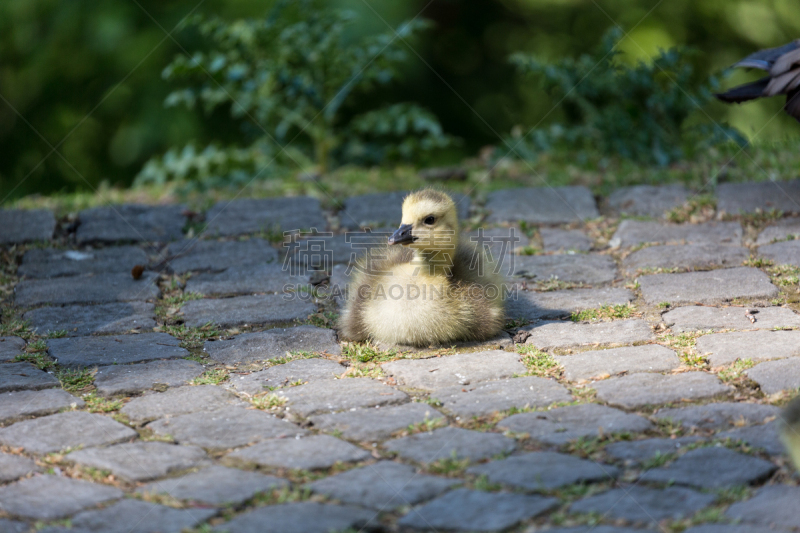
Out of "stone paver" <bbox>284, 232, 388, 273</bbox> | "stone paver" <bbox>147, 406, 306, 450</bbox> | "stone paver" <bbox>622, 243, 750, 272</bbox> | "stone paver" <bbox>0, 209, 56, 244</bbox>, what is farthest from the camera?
"stone paver" <bbox>0, 209, 56, 244</bbox>

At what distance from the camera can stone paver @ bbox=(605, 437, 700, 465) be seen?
9.36 ft

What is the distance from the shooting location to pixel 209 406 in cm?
348

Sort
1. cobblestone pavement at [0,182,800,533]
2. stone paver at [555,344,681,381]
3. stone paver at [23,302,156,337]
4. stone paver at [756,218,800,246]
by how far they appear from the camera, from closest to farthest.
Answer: cobblestone pavement at [0,182,800,533] < stone paver at [555,344,681,381] < stone paver at [23,302,156,337] < stone paver at [756,218,800,246]

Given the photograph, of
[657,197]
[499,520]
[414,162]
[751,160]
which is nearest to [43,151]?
[414,162]

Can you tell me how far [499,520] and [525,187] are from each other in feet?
15.3

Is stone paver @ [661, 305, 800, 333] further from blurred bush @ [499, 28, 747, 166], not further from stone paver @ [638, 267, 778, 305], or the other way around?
blurred bush @ [499, 28, 747, 166]

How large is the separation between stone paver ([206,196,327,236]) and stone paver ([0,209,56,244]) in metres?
1.20

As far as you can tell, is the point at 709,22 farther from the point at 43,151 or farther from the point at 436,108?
the point at 43,151

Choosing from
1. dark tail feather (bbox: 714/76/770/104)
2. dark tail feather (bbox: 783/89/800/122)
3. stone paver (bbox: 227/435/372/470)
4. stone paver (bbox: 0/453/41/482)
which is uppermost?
dark tail feather (bbox: 714/76/770/104)

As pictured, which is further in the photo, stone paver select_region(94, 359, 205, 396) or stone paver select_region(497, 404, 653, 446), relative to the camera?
stone paver select_region(94, 359, 205, 396)

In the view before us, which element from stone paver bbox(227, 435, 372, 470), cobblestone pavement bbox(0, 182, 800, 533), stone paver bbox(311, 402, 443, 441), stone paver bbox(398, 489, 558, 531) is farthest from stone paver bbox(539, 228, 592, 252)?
stone paver bbox(398, 489, 558, 531)

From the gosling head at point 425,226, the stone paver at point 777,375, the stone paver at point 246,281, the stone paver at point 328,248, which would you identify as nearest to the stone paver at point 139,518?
the gosling head at point 425,226

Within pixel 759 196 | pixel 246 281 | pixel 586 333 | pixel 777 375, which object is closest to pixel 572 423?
pixel 777 375

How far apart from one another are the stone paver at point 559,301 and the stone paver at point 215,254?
1.82 metres
